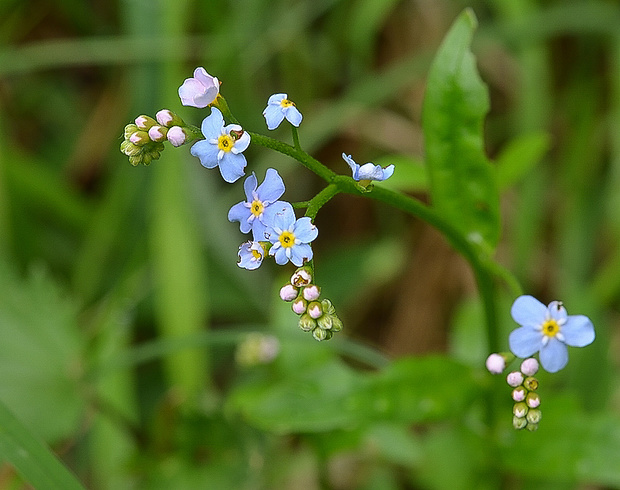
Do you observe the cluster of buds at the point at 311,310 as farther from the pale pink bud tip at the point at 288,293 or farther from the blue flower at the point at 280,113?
the blue flower at the point at 280,113

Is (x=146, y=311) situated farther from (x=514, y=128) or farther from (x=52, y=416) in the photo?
(x=514, y=128)

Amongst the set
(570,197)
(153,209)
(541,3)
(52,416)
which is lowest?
(52,416)

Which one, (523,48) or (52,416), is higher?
(523,48)

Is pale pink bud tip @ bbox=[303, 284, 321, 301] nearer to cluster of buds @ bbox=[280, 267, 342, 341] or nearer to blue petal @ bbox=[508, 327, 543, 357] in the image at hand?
cluster of buds @ bbox=[280, 267, 342, 341]

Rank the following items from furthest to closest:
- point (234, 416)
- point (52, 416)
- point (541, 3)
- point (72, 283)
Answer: point (541, 3) < point (72, 283) < point (234, 416) < point (52, 416)

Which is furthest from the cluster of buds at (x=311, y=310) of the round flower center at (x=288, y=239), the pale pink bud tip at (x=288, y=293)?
the round flower center at (x=288, y=239)

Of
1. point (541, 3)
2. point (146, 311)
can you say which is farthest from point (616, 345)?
point (146, 311)

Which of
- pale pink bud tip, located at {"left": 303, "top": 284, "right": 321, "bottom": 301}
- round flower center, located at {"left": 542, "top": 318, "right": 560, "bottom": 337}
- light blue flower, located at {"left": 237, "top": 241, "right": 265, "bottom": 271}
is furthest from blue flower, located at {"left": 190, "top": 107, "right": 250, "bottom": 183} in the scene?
round flower center, located at {"left": 542, "top": 318, "right": 560, "bottom": 337}
